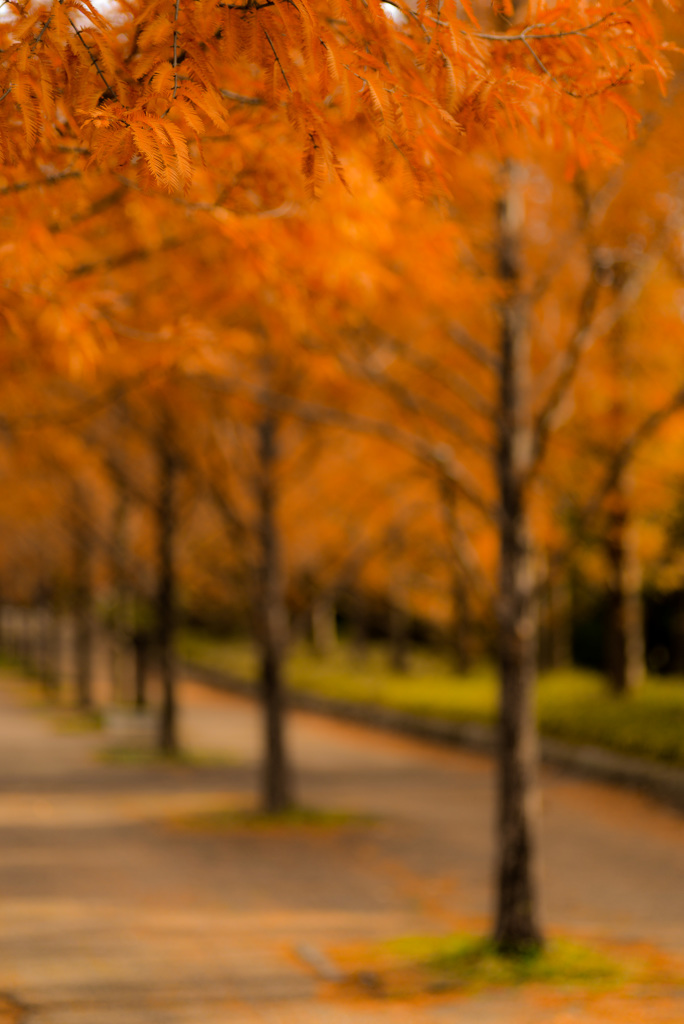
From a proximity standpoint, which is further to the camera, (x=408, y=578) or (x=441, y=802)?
(x=408, y=578)

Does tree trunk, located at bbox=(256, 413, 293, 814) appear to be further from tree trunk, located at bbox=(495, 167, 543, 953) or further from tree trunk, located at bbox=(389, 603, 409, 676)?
tree trunk, located at bbox=(389, 603, 409, 676)

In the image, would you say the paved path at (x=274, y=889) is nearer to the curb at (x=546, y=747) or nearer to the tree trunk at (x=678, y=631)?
the curb at (x=546, y=747)

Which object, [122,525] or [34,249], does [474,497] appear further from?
[122,525]

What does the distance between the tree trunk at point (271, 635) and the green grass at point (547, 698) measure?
4746mm

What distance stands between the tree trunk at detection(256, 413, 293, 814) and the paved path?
842 mm

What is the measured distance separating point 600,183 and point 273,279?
3002mm

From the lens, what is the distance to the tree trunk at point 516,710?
663 centimetres

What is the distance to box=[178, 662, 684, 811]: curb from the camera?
13.2 meters

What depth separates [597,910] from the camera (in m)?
8.27

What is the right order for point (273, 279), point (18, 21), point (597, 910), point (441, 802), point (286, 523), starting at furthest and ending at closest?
point (286, 523) < point (441, 802) < point (597, 910) < point (273, 279) < point (18, 21)

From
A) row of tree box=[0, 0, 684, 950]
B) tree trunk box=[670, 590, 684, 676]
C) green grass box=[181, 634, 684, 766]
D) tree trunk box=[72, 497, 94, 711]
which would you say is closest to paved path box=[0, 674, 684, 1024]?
green grass box=[181, 634, 684, 766]

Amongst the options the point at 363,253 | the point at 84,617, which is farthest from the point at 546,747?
the point at 84,617

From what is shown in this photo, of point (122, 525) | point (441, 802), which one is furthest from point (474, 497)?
point (122, 525)

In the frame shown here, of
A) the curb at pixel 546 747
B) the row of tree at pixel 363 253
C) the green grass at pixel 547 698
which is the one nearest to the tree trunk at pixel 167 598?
the row of tree at pixel 363 253
